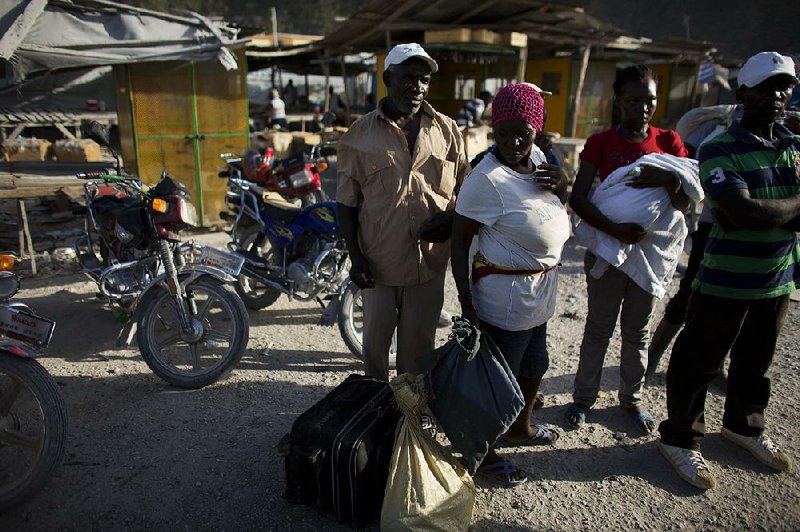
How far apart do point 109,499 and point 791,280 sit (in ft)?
11.0

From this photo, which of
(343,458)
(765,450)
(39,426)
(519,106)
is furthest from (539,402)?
(39,426)

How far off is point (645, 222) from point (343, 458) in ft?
6.04

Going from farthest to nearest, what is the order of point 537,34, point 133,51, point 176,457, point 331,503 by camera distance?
point 537,34, point 133,51, point 176,457, point 331,503

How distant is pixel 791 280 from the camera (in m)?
2.57

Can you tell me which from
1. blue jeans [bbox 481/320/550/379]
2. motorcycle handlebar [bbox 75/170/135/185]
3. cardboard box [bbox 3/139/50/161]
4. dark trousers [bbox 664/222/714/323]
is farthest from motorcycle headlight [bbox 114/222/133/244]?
cardboard box [bbox 3/139/50/161]

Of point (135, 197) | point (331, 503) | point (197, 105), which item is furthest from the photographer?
point (197, 105)

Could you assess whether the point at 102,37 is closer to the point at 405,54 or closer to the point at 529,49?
the point at 405,54

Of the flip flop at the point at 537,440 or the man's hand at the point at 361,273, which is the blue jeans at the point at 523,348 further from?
the man's hand at the point at 361,273

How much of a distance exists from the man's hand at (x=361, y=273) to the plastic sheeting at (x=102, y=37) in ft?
17.4

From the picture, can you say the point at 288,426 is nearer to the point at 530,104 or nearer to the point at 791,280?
the point at 530,104

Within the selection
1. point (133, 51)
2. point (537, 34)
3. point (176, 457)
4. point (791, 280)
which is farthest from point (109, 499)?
point (537, 34)

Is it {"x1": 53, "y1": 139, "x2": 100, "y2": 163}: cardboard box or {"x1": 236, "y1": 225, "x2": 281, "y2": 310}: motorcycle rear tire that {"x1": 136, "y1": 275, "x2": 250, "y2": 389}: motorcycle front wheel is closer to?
{"x1": 236, "y1": 225, "x2": 281, "y2": 310}: motorcycle rear tire

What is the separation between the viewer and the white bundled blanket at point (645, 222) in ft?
8.81

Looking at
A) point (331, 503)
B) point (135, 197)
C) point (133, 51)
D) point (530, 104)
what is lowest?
point (331, 503)
